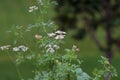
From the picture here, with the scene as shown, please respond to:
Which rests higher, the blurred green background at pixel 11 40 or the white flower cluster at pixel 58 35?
the blurred green background at pixel 11 40

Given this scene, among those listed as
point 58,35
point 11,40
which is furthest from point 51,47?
point 11,40

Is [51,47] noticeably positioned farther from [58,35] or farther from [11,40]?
[11,40]

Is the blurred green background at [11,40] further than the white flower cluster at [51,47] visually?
Yes

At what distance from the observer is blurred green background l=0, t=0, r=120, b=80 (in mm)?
13095

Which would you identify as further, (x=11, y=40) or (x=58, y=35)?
(x=11, y=40)

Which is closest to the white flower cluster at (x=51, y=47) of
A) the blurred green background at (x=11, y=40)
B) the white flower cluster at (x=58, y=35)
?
the white flower cluster at (x=58, y=35)

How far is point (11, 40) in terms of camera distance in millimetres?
20562

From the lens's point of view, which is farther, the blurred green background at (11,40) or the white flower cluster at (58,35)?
the blurred green background at (11,40)

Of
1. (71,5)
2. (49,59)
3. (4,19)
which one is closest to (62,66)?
(49,59)

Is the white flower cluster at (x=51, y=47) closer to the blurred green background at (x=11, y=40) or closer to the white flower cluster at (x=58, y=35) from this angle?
the white flower cluster at (x=58, y=35)

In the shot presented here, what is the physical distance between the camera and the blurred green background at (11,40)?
13095mm

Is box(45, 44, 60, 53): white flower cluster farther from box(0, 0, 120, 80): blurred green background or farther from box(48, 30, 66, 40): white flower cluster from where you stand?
box(0, 0, 120, 80): blurred green background

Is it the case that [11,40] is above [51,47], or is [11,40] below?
above

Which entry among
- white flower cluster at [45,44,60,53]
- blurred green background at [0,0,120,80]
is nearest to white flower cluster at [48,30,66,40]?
white flower cluster at [45,44,60,53]
